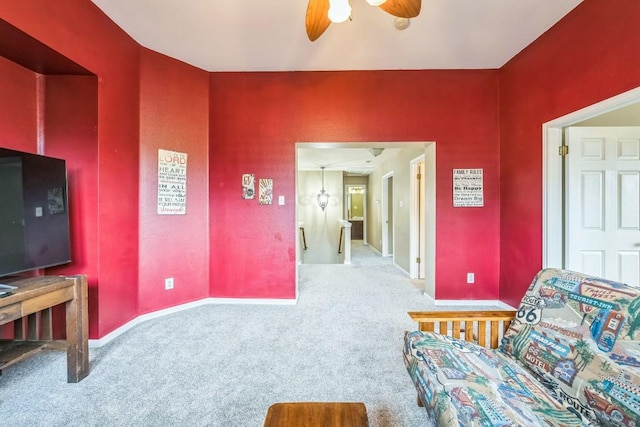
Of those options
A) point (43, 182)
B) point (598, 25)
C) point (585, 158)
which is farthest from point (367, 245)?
point (43, 182)

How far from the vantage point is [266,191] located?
3.25m

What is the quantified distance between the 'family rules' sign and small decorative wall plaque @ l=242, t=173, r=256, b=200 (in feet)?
2.08

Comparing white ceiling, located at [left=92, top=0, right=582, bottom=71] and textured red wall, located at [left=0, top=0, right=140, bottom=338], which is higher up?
white ceiling, located at [left=92, top=0, right=582, bottom=71]

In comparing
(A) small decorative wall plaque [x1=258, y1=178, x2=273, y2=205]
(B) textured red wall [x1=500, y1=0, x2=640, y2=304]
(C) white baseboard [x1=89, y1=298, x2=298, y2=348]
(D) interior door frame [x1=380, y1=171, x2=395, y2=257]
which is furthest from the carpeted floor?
(D) interior door frame [x1=380, y1=171, x2=395, y2=257]

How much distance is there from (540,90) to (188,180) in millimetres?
3646

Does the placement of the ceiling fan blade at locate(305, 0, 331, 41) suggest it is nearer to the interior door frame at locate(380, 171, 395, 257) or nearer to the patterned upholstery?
the patterned upholstery

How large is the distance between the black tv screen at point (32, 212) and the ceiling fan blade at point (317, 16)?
2.03 meters

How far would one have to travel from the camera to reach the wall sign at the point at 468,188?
314cm

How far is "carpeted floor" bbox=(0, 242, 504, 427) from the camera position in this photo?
152cm

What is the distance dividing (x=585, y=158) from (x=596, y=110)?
0.49 metres

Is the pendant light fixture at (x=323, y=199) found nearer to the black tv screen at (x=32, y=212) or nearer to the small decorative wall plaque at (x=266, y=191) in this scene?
the small decorative wall plaque at (x=266, y=191)

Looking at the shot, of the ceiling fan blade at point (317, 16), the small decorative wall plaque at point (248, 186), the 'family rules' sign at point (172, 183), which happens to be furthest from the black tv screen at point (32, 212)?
the ceiling fan blade at point (317, 16)

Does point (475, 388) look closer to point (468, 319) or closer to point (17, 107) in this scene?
point (468, 319)

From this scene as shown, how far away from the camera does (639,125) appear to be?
2.36 m
